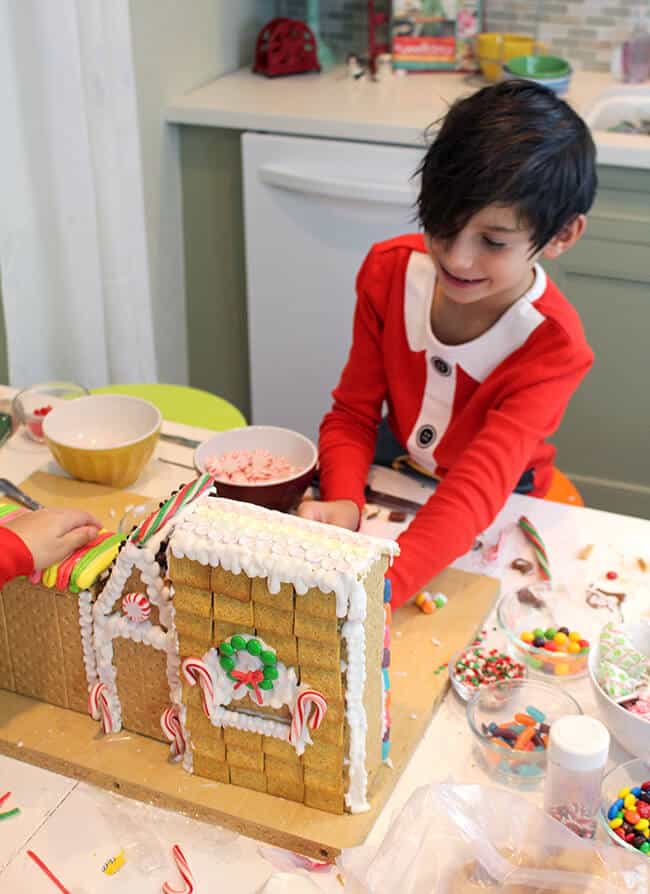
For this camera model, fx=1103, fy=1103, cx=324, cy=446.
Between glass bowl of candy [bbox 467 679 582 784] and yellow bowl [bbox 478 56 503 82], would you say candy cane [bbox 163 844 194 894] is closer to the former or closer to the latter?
glass bowl of candy [bbox 467 679 582 784]

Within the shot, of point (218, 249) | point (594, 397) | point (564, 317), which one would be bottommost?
point (594, 397)

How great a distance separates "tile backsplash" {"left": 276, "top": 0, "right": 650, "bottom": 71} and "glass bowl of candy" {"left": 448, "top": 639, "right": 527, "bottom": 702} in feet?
6.63

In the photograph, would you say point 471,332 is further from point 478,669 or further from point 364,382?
point 478,669

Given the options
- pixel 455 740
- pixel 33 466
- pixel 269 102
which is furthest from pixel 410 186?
pixel 455 740

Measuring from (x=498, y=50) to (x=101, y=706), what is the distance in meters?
2.04

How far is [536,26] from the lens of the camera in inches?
107

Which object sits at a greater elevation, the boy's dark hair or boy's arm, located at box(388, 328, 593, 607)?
the boy's dark hair

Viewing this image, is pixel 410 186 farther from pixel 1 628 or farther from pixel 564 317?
pixel 1 628

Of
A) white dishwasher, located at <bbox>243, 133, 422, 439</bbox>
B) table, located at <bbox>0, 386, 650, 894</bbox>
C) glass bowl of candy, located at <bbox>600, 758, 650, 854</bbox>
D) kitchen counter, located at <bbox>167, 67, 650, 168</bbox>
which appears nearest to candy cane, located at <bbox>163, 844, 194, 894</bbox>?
table, located at <bbox>0, 386, 650, 894</bbox>

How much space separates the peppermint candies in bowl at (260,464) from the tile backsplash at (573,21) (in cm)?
177

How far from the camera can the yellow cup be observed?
259cm

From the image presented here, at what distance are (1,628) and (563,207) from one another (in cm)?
82

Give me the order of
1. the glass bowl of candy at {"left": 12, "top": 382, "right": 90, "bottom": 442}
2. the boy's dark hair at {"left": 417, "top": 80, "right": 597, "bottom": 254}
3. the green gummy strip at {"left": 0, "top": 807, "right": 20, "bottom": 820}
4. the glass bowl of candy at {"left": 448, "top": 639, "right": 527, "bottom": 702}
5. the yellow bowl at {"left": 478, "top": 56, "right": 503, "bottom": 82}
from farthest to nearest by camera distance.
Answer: the yellow bowl at {"left": 478, "top": 56, "right": 503, "bottom": 82}, the glass bowl of candy at {"left": 12, "top": 382, "right": 90, "bottom": 442}, the boy's dark hair at {"left": 417, "top": 80, "right": 597, "bottom": 254}, the glass bowl of candy at {"left": 448, "top": 639, "right": 527, "bottom": 702}, the green gummy strip at {"left": 0, "top": 807, "right": 20, "bottom": 820}

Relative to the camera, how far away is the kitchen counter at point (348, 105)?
7.52 feet
